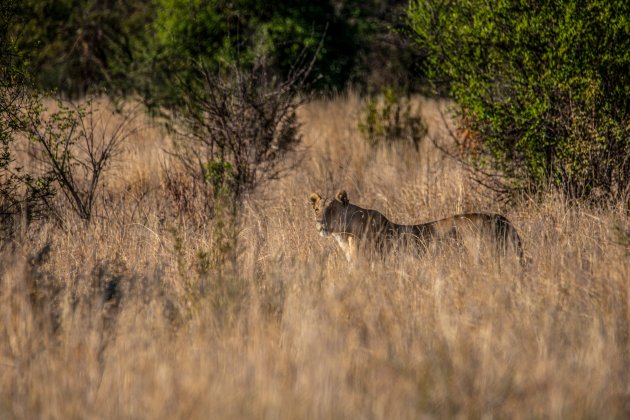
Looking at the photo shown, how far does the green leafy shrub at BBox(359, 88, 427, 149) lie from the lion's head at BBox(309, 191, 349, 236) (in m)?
5.74

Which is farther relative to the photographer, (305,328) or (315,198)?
(315,198)

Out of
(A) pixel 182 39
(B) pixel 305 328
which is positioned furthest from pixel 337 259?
(A) pixel 182 39

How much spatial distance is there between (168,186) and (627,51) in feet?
17.6

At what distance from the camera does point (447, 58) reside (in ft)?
32.1

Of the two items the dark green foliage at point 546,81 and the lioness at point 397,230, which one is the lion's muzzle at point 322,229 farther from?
the dark green foliage at point 546,81

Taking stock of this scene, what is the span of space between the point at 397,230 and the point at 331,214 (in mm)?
651

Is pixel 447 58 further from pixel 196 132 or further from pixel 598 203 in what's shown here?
pixel 196 132

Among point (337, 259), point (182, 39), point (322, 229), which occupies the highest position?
point (182, 39)

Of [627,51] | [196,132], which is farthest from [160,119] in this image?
[627,51]

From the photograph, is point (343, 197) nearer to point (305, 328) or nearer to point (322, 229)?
point (322, 229)

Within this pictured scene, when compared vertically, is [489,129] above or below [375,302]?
above

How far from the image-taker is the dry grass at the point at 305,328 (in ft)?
13.2

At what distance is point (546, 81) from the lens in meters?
8.95

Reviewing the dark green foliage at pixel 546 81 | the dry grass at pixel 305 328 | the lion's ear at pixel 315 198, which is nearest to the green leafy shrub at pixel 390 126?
the dark green foliage at pixel 546 81
